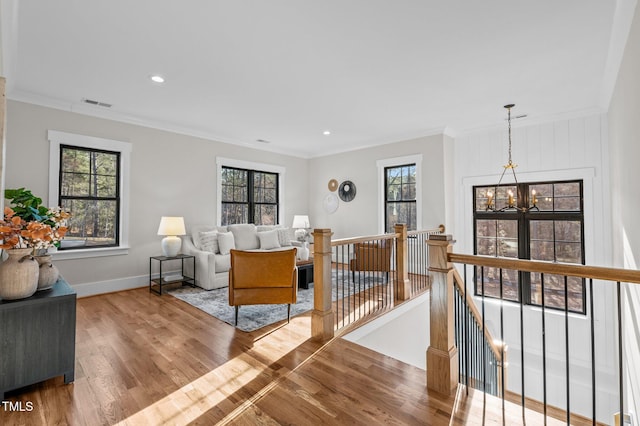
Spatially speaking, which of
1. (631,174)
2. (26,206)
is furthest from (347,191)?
(26,206)

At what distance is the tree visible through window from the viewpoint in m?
4.23

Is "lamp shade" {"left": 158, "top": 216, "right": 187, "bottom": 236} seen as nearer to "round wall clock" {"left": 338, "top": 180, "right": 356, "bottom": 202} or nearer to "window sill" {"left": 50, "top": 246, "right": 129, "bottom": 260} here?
"window sill" {"left": 50, "top": 246, "right": 129, "bottom": 260}

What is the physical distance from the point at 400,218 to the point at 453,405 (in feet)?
13.9

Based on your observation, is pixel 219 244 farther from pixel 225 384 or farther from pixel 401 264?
pixel 225 384

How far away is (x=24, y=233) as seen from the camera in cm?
199

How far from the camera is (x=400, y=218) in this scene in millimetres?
5930

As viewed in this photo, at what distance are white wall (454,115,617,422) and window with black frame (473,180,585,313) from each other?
15cm

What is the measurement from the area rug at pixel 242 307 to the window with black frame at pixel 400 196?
1780mm

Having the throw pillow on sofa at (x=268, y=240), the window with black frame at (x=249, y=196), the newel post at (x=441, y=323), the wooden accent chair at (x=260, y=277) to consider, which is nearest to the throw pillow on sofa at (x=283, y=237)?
the throw pillow on sofa at (x=268, y=240)

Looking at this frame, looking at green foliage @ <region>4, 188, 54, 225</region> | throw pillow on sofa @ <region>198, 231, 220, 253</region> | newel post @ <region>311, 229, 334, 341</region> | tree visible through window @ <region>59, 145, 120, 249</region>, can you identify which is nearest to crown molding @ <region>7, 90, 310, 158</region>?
tree visible through window @ <region>59, 145, 120, 249</region>

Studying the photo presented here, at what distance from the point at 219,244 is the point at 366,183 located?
10.3 feet

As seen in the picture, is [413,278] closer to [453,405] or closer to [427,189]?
[427,189]

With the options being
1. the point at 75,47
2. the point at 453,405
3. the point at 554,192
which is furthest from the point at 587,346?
the point at 75,47

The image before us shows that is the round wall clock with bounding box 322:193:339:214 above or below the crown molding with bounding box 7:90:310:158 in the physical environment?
below
